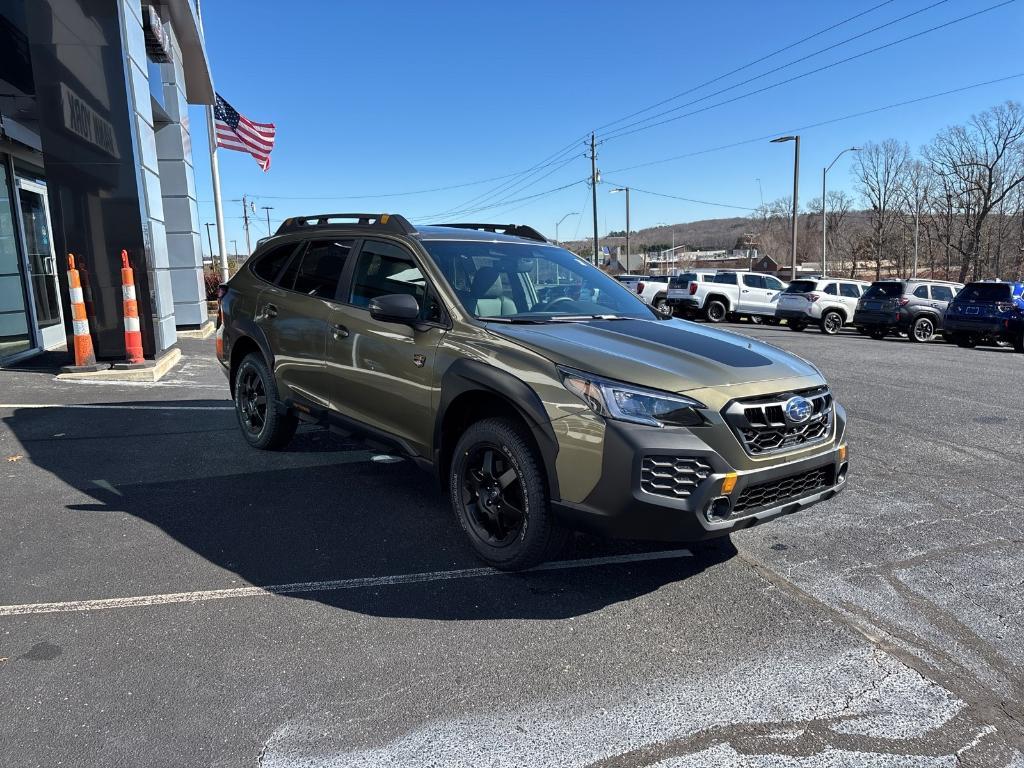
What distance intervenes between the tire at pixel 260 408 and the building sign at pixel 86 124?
5177 mm

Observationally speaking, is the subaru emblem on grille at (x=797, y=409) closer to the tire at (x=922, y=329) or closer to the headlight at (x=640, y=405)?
the headlight at (x=640, y=405)

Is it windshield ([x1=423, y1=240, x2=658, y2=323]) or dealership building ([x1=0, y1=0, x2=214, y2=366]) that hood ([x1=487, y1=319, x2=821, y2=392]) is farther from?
dealership building ([x1=0, y1=0, x2=214, y2=366])

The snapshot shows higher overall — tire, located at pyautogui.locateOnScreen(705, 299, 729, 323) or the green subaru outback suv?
the green subaru outback suv

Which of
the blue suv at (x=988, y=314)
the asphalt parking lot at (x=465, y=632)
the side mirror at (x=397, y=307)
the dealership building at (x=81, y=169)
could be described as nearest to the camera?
the asphalt parking lot at (x=465, y=632)

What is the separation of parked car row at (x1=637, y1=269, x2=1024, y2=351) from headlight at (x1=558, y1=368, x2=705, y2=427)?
677 inches

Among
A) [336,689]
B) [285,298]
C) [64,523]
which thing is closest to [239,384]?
[285,298]

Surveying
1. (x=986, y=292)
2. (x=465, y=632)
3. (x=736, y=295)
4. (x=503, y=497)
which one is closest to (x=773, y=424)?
(x=503, y=497)

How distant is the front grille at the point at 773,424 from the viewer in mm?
3156

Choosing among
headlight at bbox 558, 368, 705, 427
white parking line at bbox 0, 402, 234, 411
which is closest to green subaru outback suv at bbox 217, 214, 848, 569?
headlight at bbox 558, 368, 705, 427

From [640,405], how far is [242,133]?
67.6ft

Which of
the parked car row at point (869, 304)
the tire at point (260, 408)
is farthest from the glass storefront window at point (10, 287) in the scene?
the parked car row at point (869, 304)

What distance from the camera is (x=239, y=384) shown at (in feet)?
20.0

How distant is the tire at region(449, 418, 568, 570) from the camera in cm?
335

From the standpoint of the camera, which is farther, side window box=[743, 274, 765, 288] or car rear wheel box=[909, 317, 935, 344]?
side window box=[743, 274, 765, 288]
